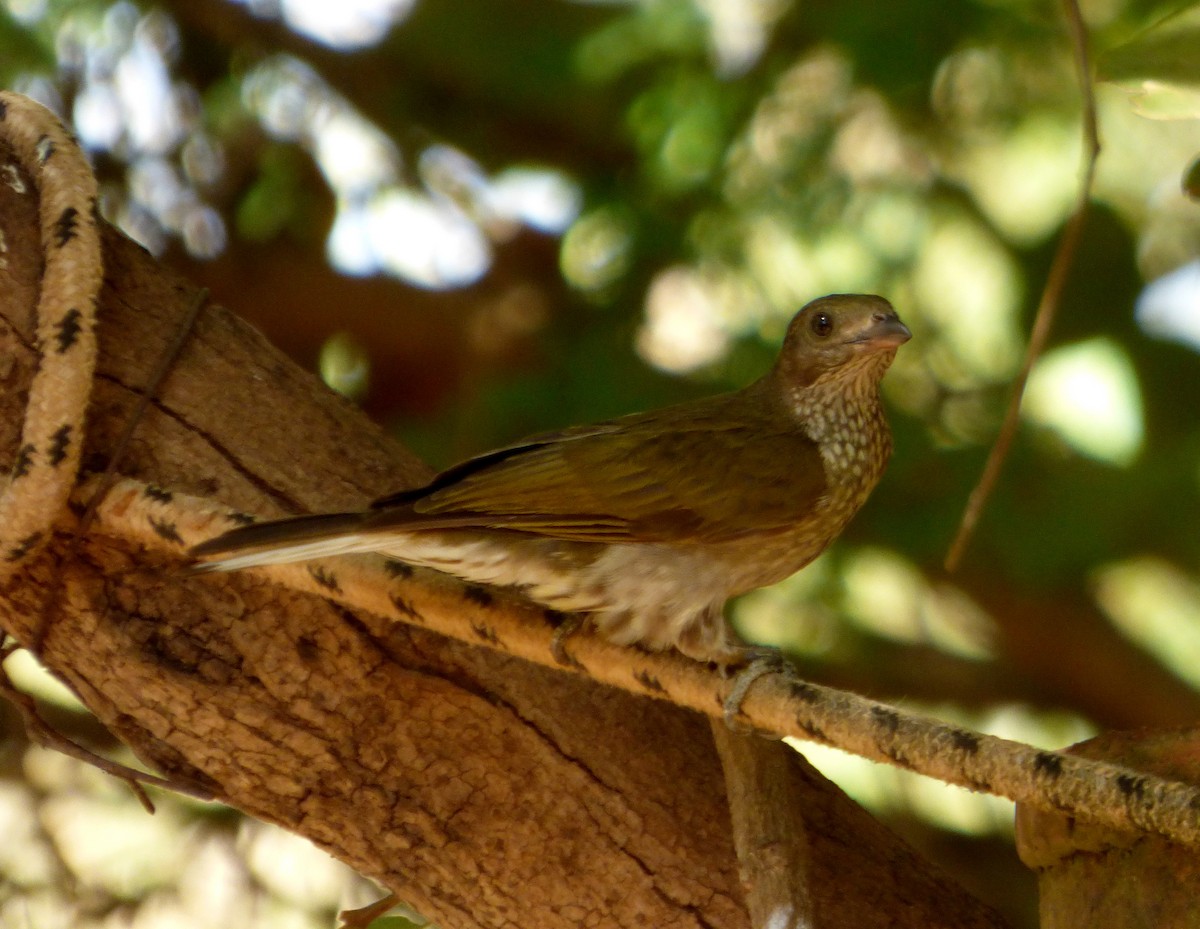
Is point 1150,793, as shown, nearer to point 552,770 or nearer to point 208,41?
point 552,770

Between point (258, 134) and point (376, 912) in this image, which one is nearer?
point (376, 912)

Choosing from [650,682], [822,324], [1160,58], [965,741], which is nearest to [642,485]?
[650,682]

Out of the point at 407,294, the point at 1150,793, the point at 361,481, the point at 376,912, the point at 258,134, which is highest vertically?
the point at 258,134

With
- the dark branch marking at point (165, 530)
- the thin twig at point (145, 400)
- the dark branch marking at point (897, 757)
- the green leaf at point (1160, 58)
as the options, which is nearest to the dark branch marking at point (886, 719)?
the dark branch marking at point (897, 757)

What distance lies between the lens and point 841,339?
3.05 m

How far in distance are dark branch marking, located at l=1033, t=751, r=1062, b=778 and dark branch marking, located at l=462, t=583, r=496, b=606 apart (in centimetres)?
93

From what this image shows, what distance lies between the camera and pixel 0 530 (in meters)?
2.32

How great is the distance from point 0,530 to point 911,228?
2.99 metres

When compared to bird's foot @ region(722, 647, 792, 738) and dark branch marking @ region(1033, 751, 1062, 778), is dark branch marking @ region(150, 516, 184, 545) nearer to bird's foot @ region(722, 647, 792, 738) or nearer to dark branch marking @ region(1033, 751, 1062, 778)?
bird's foot @ region(722, 647, 792, 738)

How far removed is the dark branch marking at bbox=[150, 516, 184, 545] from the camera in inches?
91.8

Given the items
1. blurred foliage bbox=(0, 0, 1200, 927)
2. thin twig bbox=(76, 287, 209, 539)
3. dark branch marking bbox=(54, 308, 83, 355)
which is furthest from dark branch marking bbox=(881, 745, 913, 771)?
blurred foliage bbox=(0, 0, 1200, 927)

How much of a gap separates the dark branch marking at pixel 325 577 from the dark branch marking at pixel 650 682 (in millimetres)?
495

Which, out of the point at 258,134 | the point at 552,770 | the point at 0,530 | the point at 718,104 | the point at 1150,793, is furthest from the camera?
the point at 258,134

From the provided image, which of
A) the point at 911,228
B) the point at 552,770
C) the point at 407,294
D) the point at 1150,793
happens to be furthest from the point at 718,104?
the point at 1150,793
